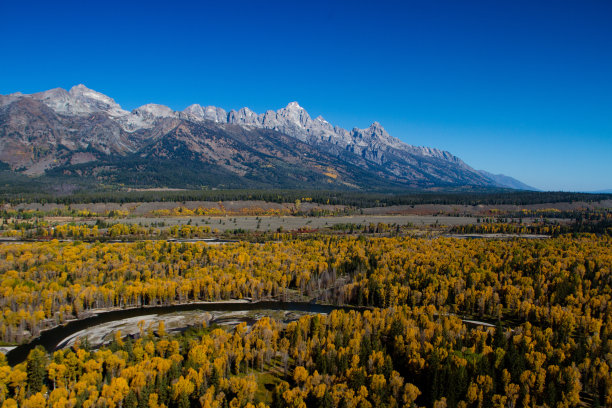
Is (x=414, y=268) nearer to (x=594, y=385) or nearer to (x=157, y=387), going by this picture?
(x=594, y=385)

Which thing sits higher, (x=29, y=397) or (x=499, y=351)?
(x=499, y=351)

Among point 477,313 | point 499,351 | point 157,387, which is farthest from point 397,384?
point 477,313

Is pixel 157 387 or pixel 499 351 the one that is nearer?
pixel 157 387

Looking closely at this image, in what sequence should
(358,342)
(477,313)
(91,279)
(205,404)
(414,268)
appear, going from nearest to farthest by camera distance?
(205,404) < (358,342) < (477,313) < (91,279) < (414,268)

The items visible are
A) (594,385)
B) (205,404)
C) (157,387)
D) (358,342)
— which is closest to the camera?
(205,404)

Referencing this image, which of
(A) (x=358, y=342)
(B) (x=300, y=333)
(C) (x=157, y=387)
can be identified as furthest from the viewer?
(B) (x=300, y=333)

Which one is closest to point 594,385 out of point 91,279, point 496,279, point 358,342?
point 358,342

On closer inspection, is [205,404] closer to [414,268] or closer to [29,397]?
[29,397]

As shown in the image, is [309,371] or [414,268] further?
[414,268]

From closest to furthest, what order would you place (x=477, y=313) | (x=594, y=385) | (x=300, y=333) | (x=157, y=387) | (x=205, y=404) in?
(x=205, y=404), (x=157, y=387), (x=594, y=385), (x=300, y=333), (x=477, y=313)
